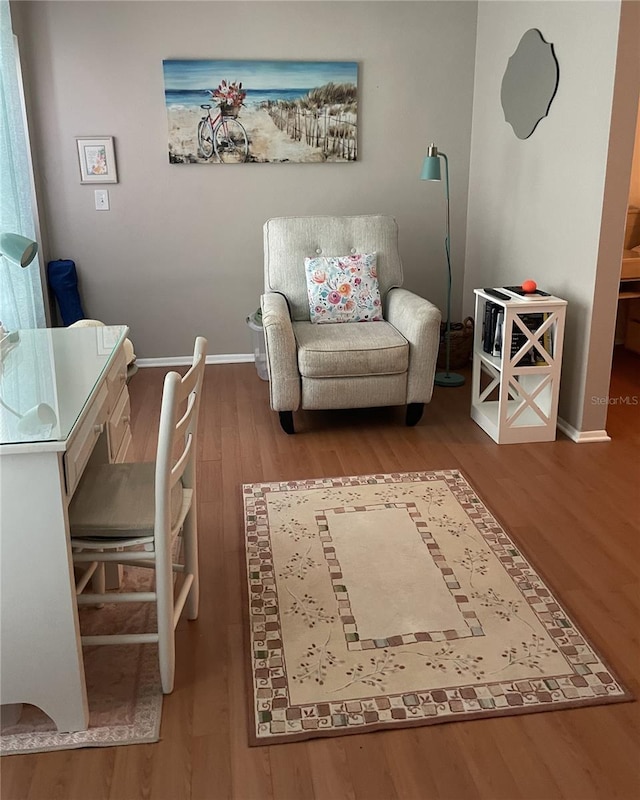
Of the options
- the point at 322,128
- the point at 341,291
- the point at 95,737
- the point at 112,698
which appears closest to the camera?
the point at 95,737

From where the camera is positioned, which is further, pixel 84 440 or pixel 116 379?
pixel 116 379

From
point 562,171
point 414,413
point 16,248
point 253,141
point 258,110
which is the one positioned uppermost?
point 258,110

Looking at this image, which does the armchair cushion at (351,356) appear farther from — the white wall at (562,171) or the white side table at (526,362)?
the white wall at (562,171)

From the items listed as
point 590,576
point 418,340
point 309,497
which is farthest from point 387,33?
point 590,576

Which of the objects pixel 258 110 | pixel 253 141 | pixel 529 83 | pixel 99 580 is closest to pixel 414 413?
pixel 529 83

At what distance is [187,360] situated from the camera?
4.89 m

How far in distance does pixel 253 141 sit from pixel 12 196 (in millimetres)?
1626

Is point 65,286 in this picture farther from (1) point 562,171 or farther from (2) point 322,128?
(1) point 562,171

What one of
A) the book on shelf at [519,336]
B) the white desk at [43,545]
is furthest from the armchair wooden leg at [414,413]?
the white desk at [43,545]

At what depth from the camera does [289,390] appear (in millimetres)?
3502

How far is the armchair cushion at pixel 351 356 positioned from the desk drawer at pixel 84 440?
153 centimetres

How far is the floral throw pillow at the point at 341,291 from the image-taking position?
3.92 m

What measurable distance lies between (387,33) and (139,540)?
3845 mm

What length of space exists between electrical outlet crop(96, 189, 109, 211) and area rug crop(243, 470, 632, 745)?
8.20ft
